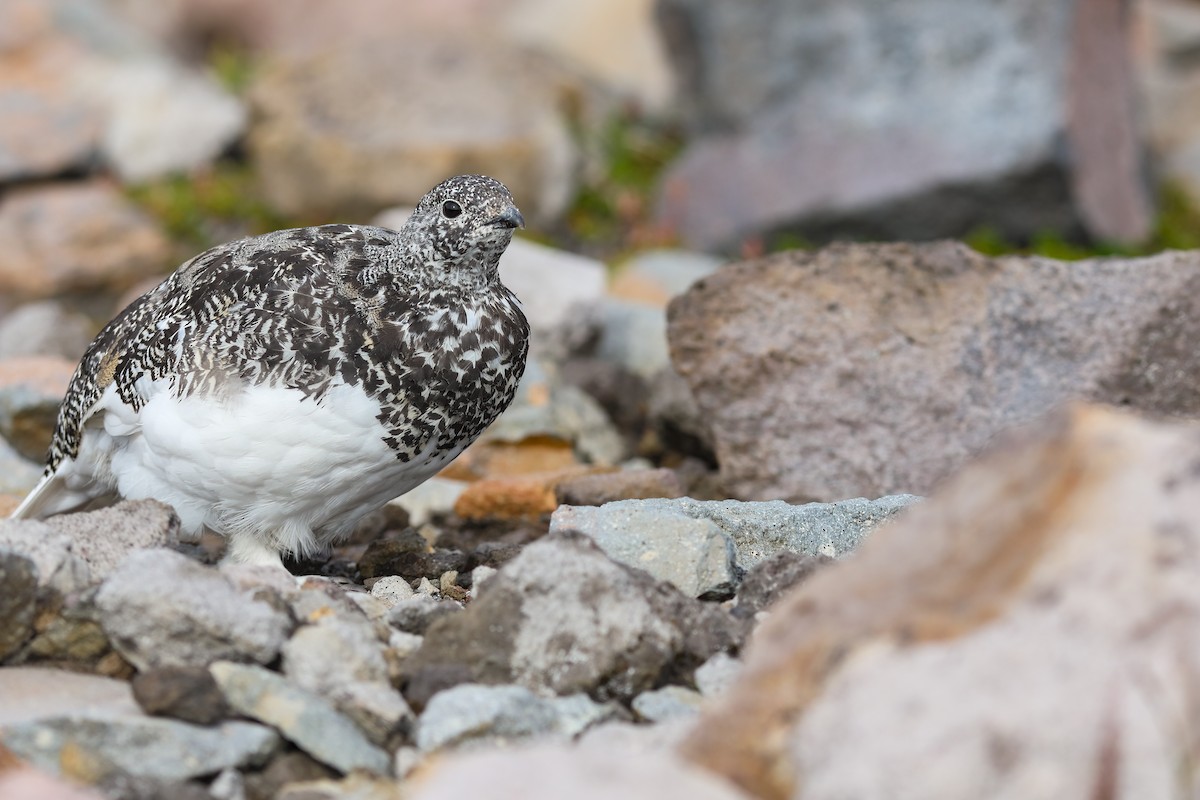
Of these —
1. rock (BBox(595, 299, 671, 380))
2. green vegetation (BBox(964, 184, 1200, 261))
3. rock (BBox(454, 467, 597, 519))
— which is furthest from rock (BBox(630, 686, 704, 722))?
green vegetation (BBox(964, 184, 1200, 261))

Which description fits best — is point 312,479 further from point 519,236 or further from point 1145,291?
point 519,236

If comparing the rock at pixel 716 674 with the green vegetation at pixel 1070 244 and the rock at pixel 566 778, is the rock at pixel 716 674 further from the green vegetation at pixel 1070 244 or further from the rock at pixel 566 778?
the green vegetation at pixel 1070 244

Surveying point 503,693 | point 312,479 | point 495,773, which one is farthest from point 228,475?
point 495,773

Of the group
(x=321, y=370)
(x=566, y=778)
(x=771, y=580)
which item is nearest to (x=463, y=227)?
(x=321, y=370)

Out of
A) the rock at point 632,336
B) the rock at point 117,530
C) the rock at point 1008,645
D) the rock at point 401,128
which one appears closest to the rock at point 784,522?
the rock at point 117,530

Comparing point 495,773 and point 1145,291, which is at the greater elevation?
point 1145,291

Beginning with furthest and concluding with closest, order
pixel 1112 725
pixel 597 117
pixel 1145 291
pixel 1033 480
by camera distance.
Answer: pixel 597 117, pixel 1145 291, pixel 1033 480, pixel 1112 725
